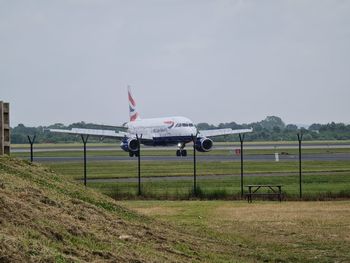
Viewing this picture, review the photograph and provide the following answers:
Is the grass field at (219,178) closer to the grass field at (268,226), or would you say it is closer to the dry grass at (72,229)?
the grass field at (268,226)

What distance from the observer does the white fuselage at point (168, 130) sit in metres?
70.3

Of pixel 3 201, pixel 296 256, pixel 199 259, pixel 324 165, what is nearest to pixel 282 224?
pixel 296 256

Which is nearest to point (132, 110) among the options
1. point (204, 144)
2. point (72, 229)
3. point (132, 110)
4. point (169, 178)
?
point (132, 110)

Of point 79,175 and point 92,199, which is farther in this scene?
point 79,175

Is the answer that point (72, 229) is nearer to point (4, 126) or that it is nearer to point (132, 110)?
point (4, 126)

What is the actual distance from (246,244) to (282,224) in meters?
3.60

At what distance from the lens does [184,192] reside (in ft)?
103

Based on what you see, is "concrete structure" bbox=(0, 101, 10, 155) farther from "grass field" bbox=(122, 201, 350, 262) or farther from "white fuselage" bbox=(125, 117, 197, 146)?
"white fuselage" bbox=(125, 117, 197, 146)

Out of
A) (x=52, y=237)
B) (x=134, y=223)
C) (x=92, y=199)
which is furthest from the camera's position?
(x=92, y=199)

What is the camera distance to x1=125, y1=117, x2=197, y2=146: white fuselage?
70312 mm

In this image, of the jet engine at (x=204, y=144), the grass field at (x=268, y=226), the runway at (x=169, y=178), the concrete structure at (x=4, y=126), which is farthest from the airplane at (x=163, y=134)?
the concrete structure at (x=4, y=126)

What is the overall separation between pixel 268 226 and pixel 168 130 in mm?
50767

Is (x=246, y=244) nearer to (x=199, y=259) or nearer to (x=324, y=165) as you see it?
(x=199, y=259)

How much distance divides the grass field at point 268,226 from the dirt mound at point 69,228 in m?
1.44
